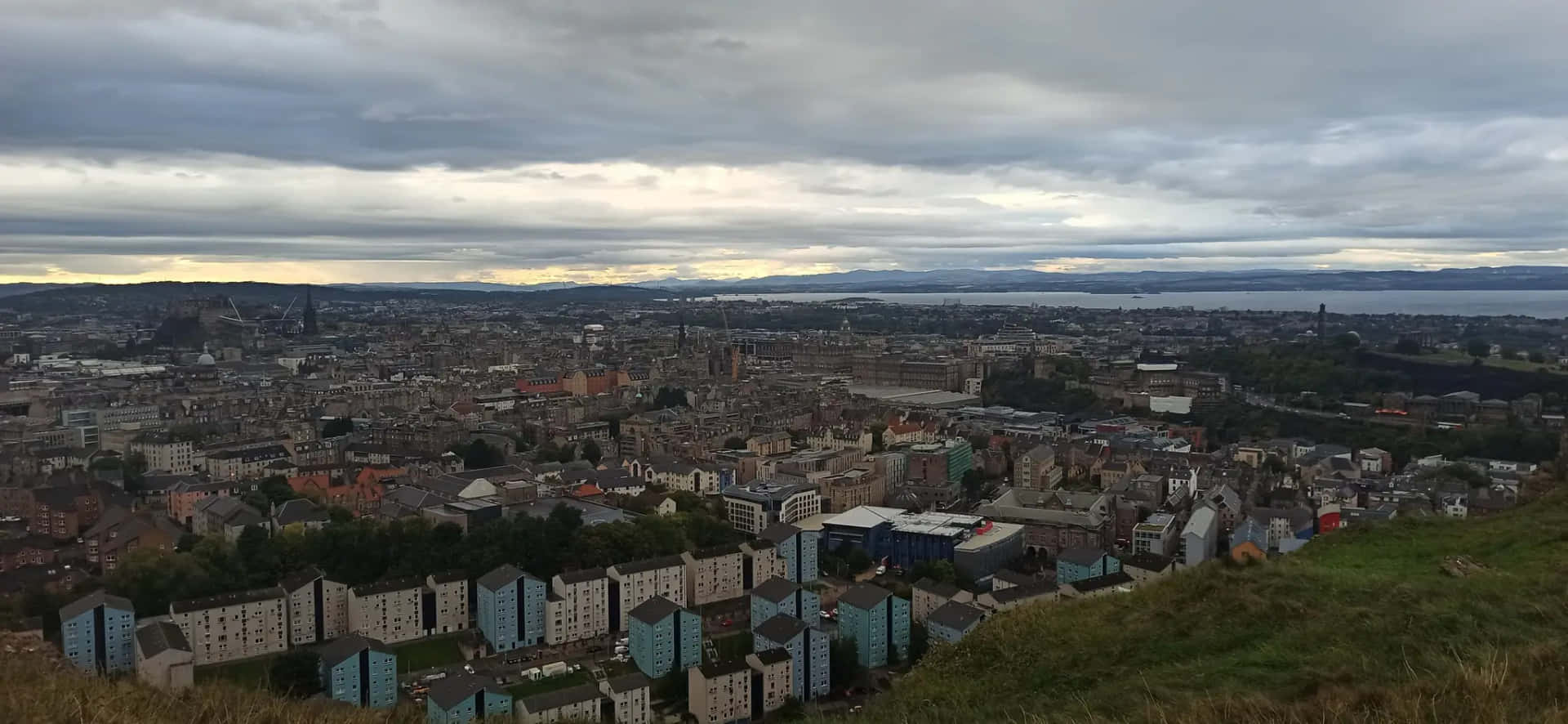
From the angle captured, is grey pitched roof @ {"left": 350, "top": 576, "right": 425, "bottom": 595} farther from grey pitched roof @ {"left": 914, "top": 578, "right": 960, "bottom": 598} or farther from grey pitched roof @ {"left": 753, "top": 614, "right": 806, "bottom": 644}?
grey pitched roof @ {"left": 914, "top": 578, "right": 960, "bottom": 598}

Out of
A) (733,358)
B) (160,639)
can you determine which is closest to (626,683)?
(160,639)

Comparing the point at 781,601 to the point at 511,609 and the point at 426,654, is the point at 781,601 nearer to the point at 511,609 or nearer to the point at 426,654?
the point at 511,609

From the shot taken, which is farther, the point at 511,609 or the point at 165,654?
the point at 511,609

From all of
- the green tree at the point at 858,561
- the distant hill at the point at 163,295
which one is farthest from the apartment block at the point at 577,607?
the distant hill at the point at 163,295

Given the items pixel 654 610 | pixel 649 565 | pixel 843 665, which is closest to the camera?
pixel 843 665

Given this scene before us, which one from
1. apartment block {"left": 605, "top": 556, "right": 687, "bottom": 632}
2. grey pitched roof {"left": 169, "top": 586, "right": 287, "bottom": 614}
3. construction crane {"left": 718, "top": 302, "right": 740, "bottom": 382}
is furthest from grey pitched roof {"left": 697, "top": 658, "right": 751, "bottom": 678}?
construction crane {"left": 718, "top": 302, "right": 740, "bottom": 382}

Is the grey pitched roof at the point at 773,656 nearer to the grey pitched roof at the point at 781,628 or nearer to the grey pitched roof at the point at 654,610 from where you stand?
the grey pitched roof at the point at 781,628
